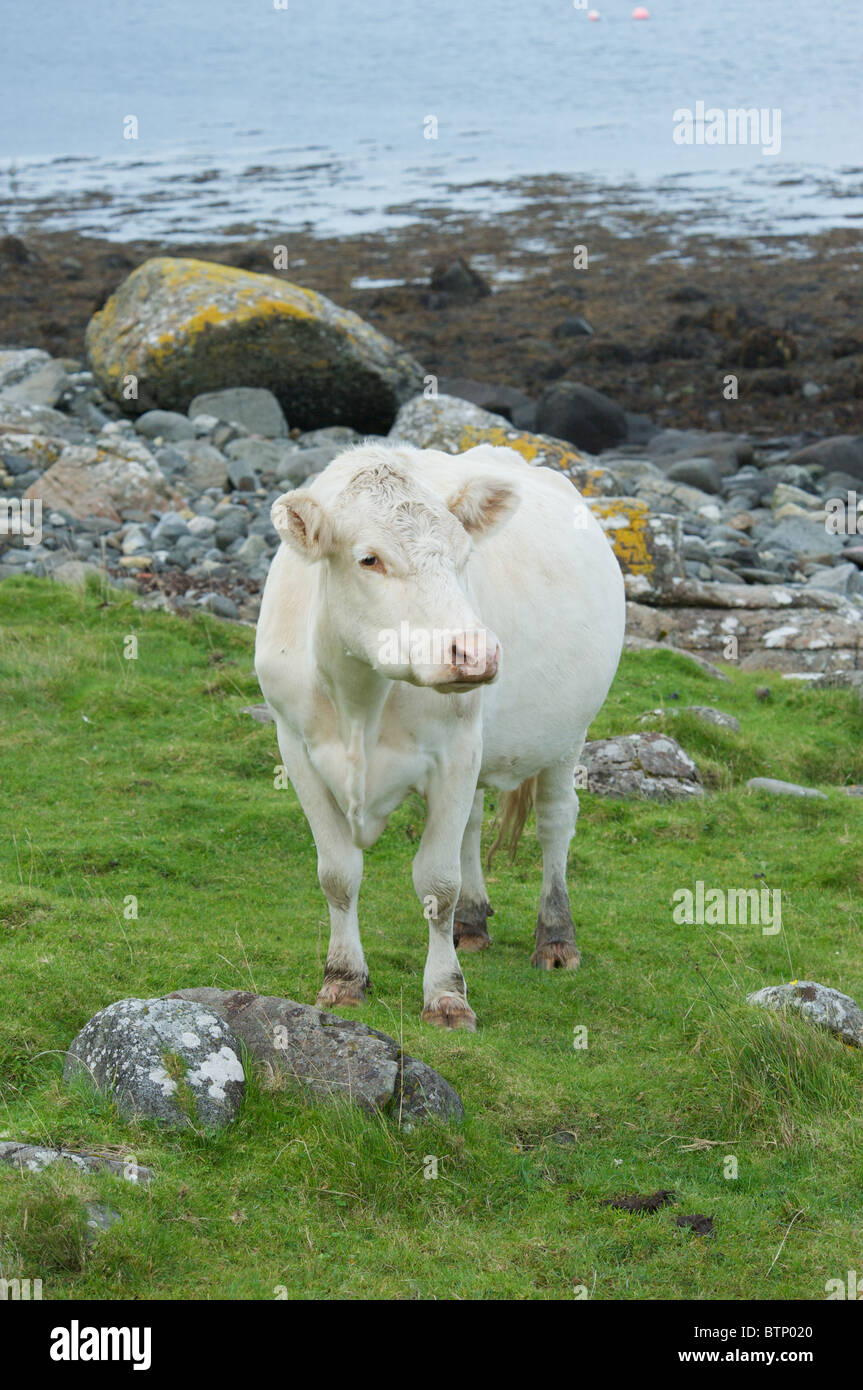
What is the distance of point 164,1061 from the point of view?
20.8ft

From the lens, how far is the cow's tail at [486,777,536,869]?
980 centimetres

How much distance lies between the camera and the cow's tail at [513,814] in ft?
32.1

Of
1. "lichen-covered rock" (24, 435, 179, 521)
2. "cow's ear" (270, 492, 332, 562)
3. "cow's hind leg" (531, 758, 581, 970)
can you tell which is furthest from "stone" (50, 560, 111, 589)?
"cow's ear" (270, 492, 332, 562)

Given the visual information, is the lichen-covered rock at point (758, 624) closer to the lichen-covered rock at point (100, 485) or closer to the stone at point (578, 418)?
the lichen-covered rock at point (100, 485)

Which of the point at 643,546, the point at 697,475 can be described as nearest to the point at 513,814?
the point at 643,546

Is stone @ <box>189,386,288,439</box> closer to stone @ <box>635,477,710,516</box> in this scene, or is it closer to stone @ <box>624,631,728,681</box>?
stone @ <box>635,477,710,516</box>

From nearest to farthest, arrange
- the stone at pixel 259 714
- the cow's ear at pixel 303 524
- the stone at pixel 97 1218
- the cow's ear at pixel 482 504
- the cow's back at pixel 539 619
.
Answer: the stone at pixel 97 1218 < the cow's ear at pixel 303 524 < the cow's ear at pixel 482 504 < the cow's back at pixel 539 619 < the stone at pixel 259 714

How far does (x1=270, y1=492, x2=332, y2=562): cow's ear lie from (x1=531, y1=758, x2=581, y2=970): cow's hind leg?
11.3 feet

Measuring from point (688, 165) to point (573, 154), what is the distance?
282 inches

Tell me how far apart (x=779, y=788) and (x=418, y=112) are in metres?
94.5

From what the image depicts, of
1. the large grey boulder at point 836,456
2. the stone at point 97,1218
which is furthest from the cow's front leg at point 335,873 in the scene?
the large grey boulder at point 836,456

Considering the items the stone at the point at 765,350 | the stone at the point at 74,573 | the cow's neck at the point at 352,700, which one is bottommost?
the cow's neck at the point at 352,700

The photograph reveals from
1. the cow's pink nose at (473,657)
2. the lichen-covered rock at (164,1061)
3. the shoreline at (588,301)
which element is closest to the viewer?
the cow's pink nose at (473,657)
